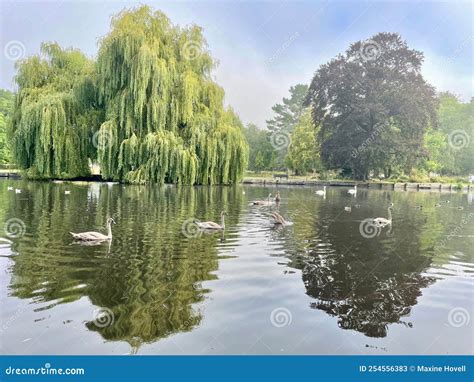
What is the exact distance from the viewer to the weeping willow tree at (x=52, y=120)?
2856 centimetres

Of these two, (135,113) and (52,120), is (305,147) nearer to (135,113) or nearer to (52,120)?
(135,113)

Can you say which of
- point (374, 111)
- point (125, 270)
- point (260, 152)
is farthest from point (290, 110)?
point (125, 270)

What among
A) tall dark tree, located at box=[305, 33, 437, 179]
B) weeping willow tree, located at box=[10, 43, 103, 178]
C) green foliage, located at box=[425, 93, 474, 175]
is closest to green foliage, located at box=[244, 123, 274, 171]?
tall dark tree, located at box=[305, 33, 437, 179]

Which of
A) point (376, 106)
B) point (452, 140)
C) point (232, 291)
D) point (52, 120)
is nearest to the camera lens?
point (232, 291)

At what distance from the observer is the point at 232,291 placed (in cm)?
711

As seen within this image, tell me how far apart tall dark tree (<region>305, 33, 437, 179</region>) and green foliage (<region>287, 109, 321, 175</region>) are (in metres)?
4.58

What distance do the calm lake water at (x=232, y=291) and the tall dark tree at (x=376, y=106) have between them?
34.2 metres

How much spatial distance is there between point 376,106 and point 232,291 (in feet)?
137

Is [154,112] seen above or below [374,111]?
below

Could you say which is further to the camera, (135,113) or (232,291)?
(135,113)

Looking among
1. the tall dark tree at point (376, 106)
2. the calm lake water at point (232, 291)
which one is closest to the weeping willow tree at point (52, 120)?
the calm lake water at point (232, 291)

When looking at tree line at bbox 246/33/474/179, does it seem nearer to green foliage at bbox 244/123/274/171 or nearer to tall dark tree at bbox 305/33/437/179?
tall dark tree at bbox 305/33/437/179

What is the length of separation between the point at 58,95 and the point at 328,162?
29024 mm

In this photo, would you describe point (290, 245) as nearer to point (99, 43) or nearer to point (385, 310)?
point (385, 310)
